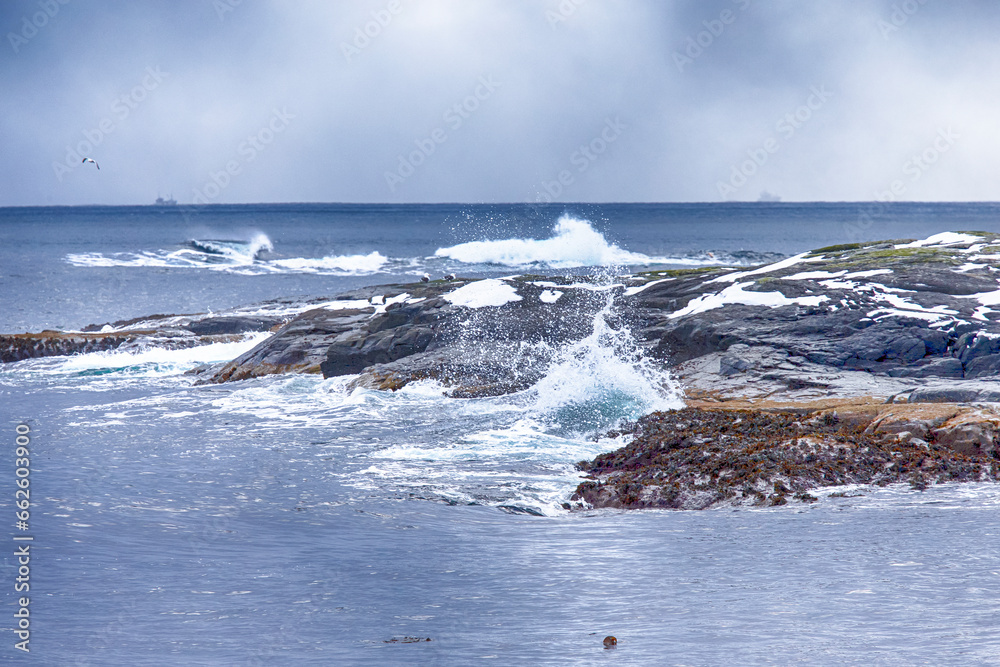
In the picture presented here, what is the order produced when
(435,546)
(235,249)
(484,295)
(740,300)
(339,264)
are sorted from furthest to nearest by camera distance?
(235,249), (339,264), (484,295), (740,300), (435,546)

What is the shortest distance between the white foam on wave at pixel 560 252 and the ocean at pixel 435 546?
50.7 m

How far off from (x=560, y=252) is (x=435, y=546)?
6485 centimetres

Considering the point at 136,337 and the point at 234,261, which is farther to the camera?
the point at 234,261

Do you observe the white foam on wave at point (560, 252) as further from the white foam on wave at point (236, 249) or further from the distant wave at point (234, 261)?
the white foam on wave at point (236, 249)

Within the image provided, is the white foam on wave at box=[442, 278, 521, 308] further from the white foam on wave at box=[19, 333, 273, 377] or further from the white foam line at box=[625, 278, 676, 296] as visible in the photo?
the white foam on wave at box=[19, 333, 273, 377]

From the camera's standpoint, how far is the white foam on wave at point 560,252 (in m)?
71.7

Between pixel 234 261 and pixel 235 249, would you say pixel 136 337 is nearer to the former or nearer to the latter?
pixel 234 261

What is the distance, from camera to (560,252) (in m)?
74.1

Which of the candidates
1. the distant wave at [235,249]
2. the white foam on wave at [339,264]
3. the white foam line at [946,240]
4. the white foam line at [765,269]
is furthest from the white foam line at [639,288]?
the distant wave at [235,249]

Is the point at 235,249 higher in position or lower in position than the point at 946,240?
higher

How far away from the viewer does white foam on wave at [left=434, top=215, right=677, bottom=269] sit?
235 ft

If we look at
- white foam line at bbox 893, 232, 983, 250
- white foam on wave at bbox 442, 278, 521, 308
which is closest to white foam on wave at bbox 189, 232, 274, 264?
white foam on wave at bbox 442, 278, 521, 308

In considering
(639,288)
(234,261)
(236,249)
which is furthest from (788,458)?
(236,249)

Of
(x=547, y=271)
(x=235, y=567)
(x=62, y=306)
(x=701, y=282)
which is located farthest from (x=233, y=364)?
(x=547, y=271)
